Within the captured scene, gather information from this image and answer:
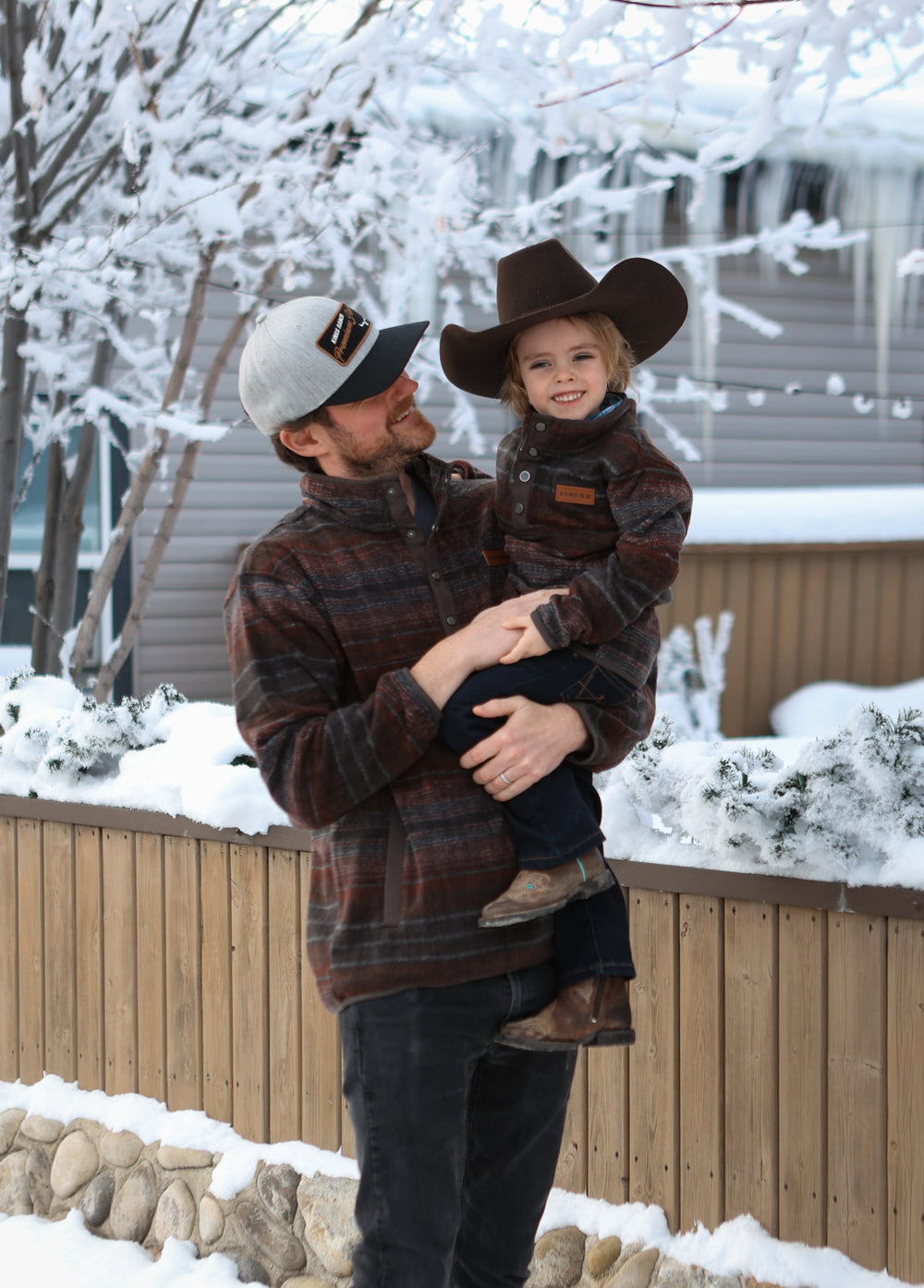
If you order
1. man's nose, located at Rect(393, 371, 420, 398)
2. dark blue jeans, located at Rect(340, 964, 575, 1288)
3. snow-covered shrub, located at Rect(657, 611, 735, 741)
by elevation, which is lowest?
dark blue jeans, located at Rect(340, 964, 575, 1288)

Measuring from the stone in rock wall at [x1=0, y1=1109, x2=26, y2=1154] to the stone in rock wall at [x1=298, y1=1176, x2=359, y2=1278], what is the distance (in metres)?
1.00

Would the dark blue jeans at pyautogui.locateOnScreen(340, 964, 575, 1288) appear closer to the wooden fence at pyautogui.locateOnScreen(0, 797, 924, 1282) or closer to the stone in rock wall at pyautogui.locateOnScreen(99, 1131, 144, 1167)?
the wooden fence at pyautogui.locateOnScreen(0, 797, 924, 1282)

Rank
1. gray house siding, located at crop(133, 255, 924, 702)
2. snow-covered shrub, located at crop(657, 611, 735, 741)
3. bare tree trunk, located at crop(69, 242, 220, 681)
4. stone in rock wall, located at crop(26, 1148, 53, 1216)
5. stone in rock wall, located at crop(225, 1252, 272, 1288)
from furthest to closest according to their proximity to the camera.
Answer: gray house siding, located at crop(133, 255, 924, 702), snow-covered shrub, located at crop(657, 611, 735, 741), bare tree trunk, located at crop(69, 242, 220, 681), stone in rock wall, located at crop(26, 1148, 53, 1216), stone in rock wall, located at crop(225, 1252, 272, 1288)

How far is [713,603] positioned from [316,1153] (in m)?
4.48

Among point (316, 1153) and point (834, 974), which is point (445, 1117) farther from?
point (316, 1153)

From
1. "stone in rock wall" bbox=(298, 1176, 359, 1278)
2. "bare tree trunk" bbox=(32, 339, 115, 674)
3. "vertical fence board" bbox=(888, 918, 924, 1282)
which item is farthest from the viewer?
→ "bare tree trunk" bbox=(32, 339, 115, 674)

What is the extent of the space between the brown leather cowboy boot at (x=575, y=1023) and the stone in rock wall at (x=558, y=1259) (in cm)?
107

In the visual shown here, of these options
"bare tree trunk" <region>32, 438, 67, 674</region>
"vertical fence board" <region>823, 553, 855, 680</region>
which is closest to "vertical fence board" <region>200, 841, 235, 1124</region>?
"bare tree trunk" <region>32, 438, 67, 674</region>

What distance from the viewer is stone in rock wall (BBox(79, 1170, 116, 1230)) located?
136 inches

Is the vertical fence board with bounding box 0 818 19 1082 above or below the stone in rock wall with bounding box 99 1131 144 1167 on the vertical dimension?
above

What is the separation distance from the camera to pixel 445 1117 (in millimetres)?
1856

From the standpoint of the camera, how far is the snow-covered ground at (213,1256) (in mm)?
2527

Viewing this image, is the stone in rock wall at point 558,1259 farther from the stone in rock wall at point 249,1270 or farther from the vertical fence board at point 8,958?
the vertical fence board at point 8,958

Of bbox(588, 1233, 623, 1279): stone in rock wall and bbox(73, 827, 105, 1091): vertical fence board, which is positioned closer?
bbox(588, 1233, 623, 1279): stone in rock wall
